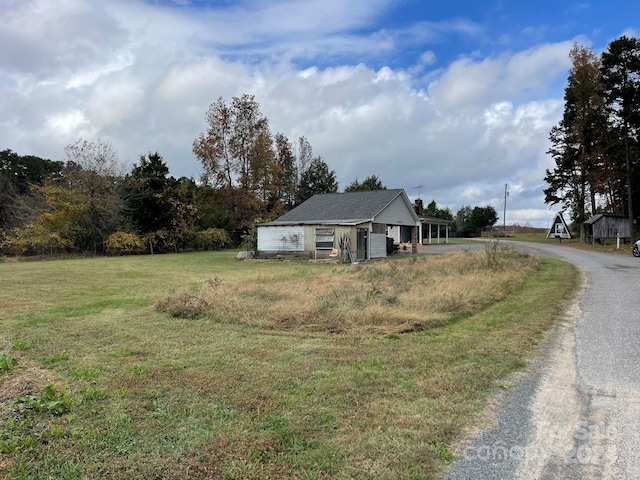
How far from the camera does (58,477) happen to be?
245 centimetres

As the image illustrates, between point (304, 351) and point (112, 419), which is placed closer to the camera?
point (112, 419)

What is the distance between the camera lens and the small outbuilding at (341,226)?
71.8ft

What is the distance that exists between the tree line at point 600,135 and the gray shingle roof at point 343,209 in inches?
587

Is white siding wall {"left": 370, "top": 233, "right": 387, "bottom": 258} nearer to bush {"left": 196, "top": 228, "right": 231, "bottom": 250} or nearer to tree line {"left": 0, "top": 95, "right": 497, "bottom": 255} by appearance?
tree line {"left": 0, "top": 95, "right": 497, "bottom": 255}

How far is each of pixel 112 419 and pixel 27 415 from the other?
0.67 metres

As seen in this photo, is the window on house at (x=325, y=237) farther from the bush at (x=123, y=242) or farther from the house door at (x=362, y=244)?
the bush at (x=123, y=242)

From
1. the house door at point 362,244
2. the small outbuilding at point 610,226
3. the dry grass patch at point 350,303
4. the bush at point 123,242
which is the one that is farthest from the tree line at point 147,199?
the small outbuilding at point 610,226

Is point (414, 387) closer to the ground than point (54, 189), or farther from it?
closer to the ground

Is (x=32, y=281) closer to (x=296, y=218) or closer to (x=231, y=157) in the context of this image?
(x=296, y=218)

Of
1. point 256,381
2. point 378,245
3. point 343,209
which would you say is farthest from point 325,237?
point 256,381

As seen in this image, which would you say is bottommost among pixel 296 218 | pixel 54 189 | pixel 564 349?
pixel 564 349

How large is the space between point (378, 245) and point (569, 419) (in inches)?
806

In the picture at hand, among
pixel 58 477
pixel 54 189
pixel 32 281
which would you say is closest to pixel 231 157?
pixel 54 189

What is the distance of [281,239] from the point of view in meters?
24.5
